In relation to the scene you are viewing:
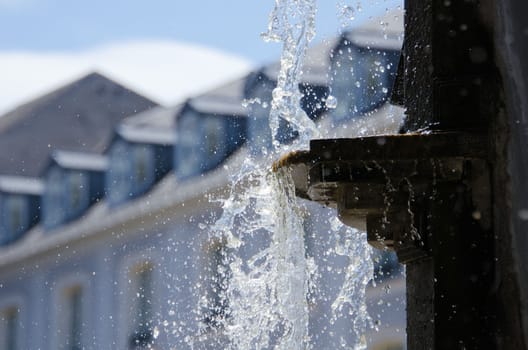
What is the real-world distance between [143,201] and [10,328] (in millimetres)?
5821

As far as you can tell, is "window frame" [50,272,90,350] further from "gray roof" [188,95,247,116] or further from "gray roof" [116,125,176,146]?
"gray roof" [188,95,247,116]

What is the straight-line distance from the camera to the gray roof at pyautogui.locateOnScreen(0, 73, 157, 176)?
37.5 meters

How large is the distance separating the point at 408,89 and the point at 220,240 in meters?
18.6

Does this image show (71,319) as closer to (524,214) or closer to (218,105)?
(218,105)

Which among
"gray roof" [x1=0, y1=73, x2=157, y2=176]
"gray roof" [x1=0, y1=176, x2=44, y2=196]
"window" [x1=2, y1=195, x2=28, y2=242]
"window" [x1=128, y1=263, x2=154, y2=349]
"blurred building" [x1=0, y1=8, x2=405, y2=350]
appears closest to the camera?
"blurred building" [x1=0, y1=8, x2=405, y2=350]

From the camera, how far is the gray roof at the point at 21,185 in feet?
115

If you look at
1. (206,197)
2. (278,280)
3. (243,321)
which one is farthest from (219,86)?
(278,280)

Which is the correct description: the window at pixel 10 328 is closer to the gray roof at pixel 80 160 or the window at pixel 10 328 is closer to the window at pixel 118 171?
the gray roof at pixel 80 160

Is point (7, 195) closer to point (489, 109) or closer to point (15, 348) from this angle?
point (15, 348)

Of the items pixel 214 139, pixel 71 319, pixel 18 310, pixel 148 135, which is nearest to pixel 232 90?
Answer: pixel 214 139

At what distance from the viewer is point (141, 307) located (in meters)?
27.0

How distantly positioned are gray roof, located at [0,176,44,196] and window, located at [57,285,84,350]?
4.58 meters

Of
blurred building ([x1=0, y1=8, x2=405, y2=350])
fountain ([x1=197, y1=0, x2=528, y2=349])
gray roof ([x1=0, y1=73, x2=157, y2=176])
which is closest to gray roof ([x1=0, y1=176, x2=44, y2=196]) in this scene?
blurred building ([x1=0, y1=8, x2=405, y2=350])

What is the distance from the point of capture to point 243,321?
10523 millimetres
